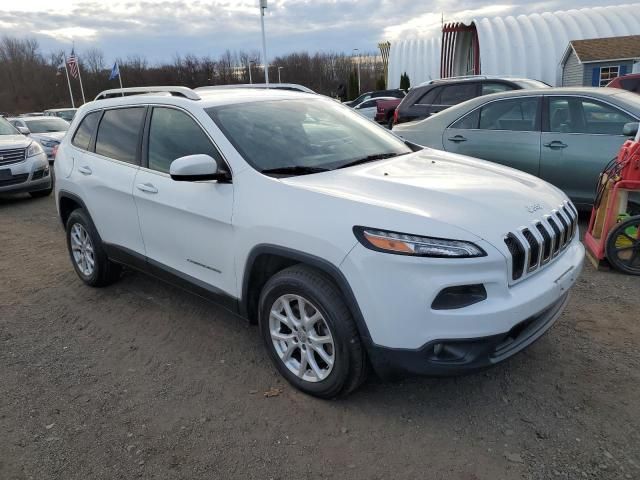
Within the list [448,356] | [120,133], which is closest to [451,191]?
[448,356]

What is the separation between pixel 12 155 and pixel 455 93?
8531 mm

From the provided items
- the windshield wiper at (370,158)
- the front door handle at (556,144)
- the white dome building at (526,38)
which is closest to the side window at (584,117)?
the front door handle at (556,144)

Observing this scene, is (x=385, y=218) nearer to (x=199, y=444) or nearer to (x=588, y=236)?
(x=199, y=444)

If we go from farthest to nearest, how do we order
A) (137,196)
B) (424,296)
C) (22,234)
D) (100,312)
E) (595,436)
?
(22,234)
(100,312)
(137,196)
(595,436)
(424,296)

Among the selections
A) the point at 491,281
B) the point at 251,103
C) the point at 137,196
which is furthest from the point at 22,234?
the point at 491,281

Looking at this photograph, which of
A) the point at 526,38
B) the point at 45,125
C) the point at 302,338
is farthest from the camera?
the point at 526,38

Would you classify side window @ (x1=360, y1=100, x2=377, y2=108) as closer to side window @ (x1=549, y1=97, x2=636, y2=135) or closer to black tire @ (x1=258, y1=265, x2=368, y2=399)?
side window @ (x1=549, y1=97, x2=636, y2=135)

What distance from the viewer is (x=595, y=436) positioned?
2.51 metres

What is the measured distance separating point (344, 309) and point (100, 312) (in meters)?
2.70

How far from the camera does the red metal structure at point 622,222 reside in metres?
4.37

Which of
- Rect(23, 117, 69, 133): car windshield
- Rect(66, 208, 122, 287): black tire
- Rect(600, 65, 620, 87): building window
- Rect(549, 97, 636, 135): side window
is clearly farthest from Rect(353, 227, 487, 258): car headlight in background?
Rect(600, 65, 620, 87): building window

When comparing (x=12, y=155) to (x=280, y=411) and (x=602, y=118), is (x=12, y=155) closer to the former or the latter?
(x=280, y=411)

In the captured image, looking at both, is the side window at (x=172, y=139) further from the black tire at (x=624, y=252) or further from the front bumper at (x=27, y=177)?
the front bumper at (x=27, y=177)

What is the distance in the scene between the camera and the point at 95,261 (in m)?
4.62
